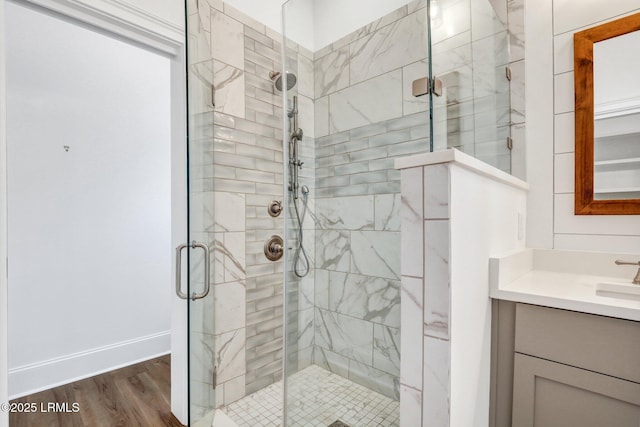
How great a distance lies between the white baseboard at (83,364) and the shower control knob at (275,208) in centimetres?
161

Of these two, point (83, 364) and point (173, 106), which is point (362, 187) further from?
point (83, 364)

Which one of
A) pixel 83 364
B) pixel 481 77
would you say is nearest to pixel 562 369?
pixel 481 77

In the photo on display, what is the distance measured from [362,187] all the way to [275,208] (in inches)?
26.5

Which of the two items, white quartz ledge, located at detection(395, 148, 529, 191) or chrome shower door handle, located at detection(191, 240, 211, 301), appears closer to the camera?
white quartz ledge, located at detection(395, 148, 529, 191)

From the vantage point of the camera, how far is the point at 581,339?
832 mm

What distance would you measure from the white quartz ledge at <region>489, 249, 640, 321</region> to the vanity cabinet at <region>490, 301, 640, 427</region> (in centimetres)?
3

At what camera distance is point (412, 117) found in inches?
54.4

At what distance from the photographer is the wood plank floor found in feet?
5.44

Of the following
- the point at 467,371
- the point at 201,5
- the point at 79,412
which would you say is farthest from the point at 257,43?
the point at 79,412

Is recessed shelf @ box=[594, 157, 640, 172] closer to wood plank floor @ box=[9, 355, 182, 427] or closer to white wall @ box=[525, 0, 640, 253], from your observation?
white wall @ box=[525, 0, 640, 253]

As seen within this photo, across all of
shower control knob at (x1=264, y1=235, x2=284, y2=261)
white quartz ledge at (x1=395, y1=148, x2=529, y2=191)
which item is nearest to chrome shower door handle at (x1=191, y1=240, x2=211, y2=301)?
shower control knob at (x1=264, y1=235, x2=284, y2=261)

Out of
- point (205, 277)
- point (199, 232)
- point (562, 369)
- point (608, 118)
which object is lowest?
point (562, 369)

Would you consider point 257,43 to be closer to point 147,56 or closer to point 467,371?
point 147,56

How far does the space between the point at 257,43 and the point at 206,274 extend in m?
1.52
